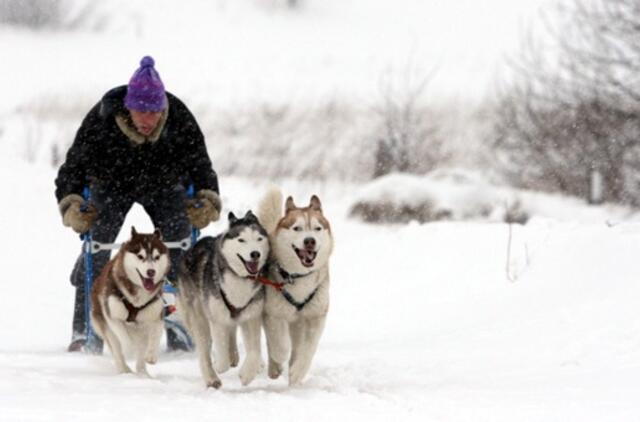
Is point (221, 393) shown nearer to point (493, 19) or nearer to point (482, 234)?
point (482, 234)

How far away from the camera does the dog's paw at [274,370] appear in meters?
4.89

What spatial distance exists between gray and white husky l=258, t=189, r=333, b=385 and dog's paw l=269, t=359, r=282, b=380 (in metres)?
0.09

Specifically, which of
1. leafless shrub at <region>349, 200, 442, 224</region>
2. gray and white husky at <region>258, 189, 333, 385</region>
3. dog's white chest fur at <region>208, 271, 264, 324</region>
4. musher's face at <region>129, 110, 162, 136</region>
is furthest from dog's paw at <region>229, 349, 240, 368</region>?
leafless shrub at <region>349, 200, 442, 224</region>

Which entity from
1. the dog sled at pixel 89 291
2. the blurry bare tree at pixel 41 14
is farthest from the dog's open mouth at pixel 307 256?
the blurry bare tree at pixel 41 14

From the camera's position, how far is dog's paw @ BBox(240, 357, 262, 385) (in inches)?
181

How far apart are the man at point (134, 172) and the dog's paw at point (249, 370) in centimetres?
110

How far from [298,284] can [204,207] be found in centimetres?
139

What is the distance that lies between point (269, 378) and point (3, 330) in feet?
11.7

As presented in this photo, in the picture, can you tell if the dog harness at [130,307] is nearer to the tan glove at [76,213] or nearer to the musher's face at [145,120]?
the tan glove at [76,213]

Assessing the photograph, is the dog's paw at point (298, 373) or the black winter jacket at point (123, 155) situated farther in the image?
the black winter jacket at point (123, 155)

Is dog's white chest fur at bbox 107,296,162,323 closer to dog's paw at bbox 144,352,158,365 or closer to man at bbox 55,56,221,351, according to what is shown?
dog's paw at bbox 144,352,158,365

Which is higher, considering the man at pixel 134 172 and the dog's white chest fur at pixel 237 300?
the man at pixel 134 172

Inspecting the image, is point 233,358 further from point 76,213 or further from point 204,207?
Result: point 76,213

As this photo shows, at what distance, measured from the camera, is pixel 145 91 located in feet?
17.7
